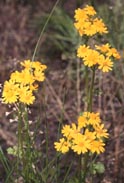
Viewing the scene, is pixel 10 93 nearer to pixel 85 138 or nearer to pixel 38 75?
pixel 38 75

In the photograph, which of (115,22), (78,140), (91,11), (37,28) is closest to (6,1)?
(37,28)

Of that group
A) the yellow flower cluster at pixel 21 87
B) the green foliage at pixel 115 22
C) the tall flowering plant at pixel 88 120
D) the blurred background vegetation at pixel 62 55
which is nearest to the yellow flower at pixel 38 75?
the yellow flower cluster at pixel 21 87

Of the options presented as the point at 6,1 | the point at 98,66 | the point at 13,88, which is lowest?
the point at 13,88

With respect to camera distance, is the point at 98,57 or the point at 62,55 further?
the point at 62,55

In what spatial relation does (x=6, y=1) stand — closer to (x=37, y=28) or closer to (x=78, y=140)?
(x=37, y=28)

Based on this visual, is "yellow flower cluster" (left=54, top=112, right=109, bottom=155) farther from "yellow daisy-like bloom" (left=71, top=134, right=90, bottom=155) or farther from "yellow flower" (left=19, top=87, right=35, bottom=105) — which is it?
"yellow flower" (left=19, top=87, right=35, bottom=105)

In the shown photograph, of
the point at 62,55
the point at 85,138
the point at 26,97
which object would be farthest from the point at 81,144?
the point at 62,55

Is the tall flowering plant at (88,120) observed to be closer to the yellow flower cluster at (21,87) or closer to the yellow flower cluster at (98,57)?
the yellow flower cluster at (98,57)
